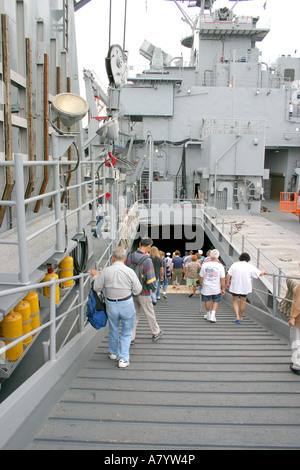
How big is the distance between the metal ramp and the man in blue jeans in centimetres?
32

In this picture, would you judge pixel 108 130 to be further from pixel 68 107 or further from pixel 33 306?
pixel 33 306

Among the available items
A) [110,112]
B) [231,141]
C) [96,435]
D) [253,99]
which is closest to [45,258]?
[96,435]

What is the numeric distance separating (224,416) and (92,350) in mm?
2134

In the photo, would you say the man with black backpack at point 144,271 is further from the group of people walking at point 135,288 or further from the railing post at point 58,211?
the railing post at point 58,211

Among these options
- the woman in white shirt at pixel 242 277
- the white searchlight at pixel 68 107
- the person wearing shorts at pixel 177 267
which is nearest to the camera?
the white searchlight at pixel 68 107

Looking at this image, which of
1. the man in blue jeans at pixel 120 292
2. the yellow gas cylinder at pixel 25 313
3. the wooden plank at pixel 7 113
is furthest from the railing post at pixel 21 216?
the wooden plank at pixel 7 113

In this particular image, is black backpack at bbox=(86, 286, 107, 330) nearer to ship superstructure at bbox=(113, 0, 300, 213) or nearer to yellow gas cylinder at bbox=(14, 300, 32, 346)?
yellow gas cylinder at bbox=(14, 300, 32, 346)

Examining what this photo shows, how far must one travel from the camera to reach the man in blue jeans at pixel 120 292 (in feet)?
13.7

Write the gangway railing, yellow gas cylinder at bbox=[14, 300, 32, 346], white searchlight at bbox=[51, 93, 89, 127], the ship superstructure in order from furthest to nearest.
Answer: the ship superstructure < the gangway railing < white searchlight at bbox=[51, 93, 89, 127] < yellow gas cylinder at bbox=[14, 300, 32, 346]

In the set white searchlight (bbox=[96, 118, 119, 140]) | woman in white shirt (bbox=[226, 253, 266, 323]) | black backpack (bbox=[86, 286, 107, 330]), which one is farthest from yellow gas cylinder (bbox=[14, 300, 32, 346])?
white searchlight (bbox=[96, 118, 119, 140])

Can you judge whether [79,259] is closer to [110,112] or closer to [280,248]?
[110,112]

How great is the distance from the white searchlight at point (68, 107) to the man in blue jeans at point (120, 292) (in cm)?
218

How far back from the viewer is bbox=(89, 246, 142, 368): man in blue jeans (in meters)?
4.18

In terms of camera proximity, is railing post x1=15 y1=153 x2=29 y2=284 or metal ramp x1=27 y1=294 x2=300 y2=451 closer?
metal ramp x1=27 y1=294 x2=300 y2=451
